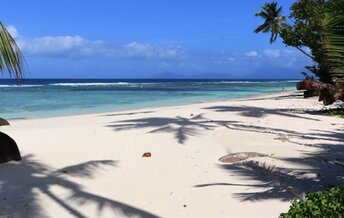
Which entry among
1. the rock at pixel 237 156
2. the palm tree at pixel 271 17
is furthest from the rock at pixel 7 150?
the palm tree at pixel 271 17

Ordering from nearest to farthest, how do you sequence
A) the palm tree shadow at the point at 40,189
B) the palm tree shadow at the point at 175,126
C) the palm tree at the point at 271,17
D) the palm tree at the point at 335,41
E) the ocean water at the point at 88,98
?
the palm tree at the point at 335,41
the palm tree shadow at the point at 40,189
the palm tree shadow at the point at 175,126
the ocean water at the point at 88,98
the palm tree at the point at 271,17

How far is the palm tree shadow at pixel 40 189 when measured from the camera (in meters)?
5.43

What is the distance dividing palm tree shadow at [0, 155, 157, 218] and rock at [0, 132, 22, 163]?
13 cm

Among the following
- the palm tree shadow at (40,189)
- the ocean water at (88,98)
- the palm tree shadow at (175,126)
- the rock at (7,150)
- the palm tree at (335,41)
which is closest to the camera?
the palm tree at (335,41)

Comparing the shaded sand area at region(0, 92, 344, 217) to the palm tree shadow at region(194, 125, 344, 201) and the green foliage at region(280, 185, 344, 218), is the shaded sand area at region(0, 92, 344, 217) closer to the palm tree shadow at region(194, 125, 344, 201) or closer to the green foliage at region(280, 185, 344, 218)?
the palm tree shadow at region(194, 125, 344, 201)

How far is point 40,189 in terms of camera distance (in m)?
6.31

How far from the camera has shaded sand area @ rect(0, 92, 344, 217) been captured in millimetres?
5562

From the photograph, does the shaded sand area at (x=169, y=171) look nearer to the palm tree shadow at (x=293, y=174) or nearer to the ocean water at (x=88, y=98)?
the palm tree shadow at (x=293, y=174)

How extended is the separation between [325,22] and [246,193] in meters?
2.50

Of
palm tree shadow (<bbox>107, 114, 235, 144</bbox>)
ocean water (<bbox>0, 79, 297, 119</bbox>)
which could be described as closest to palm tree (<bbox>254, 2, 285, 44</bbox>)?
ocean water (<bbox>0, 79, 297, 119</bbox>)

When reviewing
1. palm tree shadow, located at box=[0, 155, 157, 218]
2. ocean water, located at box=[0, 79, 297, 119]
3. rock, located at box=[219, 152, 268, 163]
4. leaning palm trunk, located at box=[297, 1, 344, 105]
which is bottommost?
ocean water, located at box=[0, 79, 297, 119]

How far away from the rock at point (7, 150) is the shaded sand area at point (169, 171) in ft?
0.59

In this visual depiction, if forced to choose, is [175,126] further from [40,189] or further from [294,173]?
[40,189]

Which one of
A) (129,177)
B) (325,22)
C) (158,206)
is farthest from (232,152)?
(325,22)
